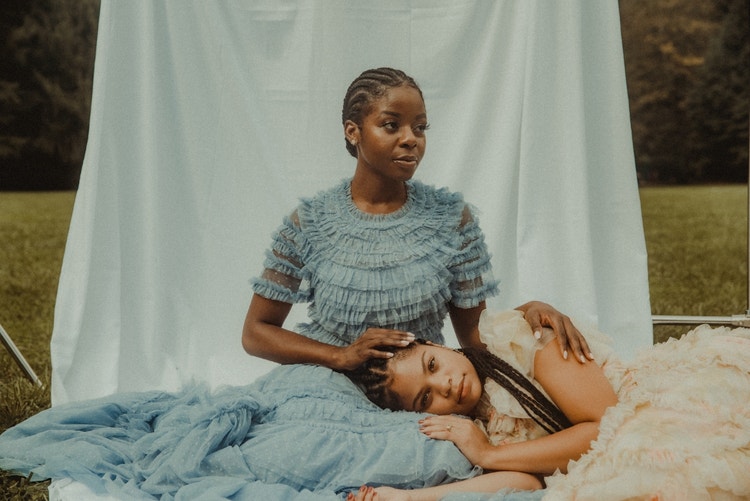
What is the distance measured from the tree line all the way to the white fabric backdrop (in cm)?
190

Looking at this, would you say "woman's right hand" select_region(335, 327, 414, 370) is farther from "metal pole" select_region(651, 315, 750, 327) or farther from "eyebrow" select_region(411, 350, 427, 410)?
"metal pole" select_region(651, 315, 750, 327)

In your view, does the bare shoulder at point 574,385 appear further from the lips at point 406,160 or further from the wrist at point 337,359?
the lips at point 406,160

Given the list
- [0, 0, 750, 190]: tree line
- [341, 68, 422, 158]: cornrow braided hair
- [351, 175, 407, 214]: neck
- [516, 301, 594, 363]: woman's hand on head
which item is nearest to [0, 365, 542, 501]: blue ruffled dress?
[516, 301, 594, 363]: woman's hand on head

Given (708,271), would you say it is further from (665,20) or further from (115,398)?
(115,398)

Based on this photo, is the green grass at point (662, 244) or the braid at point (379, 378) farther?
the green grass at point (662, 244)

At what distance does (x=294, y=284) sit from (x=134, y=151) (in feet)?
2.88

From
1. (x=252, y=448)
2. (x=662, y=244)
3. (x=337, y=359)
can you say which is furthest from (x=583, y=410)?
(x=662, y=244)

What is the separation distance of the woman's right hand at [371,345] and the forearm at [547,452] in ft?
1.09

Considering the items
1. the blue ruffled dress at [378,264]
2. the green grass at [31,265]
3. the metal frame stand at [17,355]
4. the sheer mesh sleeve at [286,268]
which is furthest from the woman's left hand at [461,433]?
the green grass at [31,265]

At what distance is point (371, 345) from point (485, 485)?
436 mm

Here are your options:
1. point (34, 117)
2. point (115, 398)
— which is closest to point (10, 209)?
point (34, 117)

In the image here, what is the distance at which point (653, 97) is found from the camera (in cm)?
500

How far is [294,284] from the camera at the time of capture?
2477 millimetres

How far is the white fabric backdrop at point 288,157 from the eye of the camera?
2.96 meters
